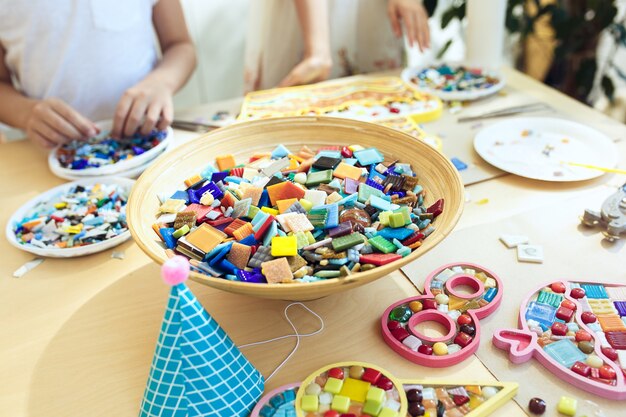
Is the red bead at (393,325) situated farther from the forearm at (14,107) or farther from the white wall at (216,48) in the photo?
the white wall at (216,48)

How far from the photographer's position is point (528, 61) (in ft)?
7.41

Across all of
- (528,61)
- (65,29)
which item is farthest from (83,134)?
(528,61)

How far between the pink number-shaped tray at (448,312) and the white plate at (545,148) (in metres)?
0.30

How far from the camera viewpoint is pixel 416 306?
0.64m

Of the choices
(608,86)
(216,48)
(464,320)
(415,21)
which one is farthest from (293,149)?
(608,86)

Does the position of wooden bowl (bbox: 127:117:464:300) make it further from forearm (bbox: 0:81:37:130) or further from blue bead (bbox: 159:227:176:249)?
forearm (bbox: 0:81:37:130)

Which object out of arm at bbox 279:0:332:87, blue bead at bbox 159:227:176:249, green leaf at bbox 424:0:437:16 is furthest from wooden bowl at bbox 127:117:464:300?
green leaf at bbox 424:0:437:16

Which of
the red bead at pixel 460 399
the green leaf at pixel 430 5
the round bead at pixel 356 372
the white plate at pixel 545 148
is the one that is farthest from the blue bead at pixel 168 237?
the green leaf at pixel 430 5

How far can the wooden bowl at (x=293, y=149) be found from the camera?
55cm

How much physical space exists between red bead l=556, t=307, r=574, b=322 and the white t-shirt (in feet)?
3.60

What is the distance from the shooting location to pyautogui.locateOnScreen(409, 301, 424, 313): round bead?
642 mm

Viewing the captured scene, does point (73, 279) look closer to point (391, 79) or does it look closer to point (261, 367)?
point (261, 367)

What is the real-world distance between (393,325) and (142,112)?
2.31 feet

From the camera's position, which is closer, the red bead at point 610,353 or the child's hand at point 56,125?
the red bead at point 610,353
